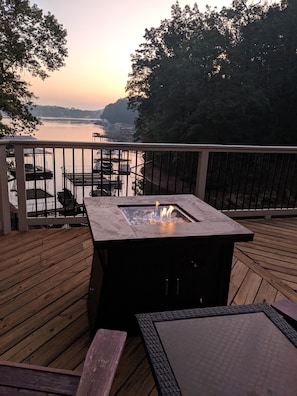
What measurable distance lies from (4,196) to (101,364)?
8.61 ft

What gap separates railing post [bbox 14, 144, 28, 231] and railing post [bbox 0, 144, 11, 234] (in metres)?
0.12

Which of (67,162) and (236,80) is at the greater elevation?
(236,80)

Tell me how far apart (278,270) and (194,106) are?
45.9 ft

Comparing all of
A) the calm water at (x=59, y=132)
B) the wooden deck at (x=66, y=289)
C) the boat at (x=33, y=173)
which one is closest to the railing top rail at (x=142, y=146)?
the boat at (x=33, y=173)

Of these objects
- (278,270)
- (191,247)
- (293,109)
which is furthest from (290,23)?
(191,247)

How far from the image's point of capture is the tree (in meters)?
10.1

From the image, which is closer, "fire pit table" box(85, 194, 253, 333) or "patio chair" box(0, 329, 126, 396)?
"patio chair" box(0, 329, 126, 396)

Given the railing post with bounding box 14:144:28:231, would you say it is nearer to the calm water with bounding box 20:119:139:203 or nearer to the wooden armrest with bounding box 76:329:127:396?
the calm water with bounding box 20:119:139:203

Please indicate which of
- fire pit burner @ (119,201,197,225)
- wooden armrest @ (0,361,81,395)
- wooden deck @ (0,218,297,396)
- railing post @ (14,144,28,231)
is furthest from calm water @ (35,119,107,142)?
wooden armrest @ (0,361,81,395)

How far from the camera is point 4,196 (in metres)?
3.05

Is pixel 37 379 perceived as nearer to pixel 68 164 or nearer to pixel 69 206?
pixel 69 206

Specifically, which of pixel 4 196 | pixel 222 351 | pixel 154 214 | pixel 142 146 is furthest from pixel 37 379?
pixel 142 146

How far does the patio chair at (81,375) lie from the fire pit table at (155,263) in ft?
1.85

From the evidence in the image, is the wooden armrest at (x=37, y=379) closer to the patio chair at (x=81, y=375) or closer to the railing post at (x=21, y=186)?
the patio chair at (x=81, y=375)
